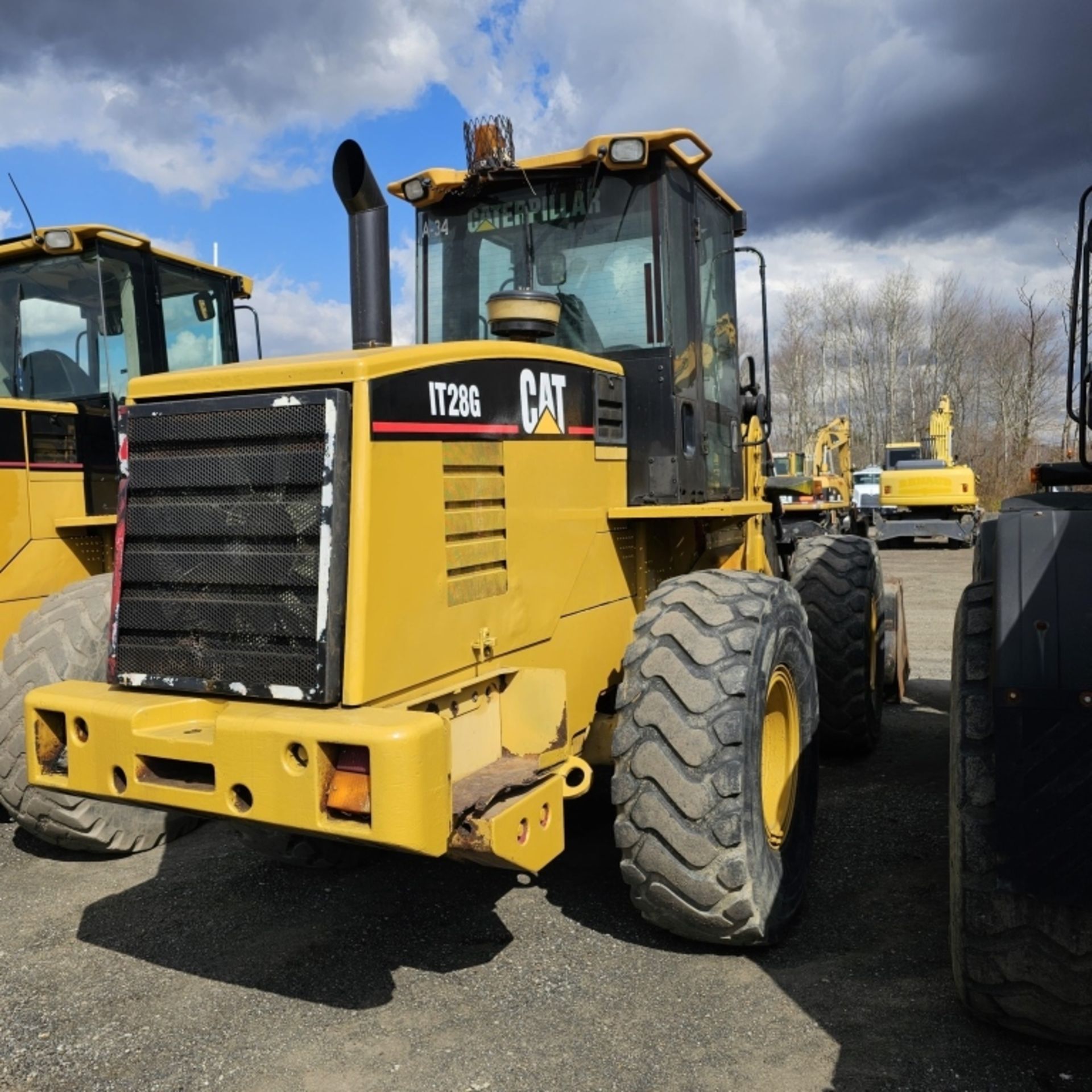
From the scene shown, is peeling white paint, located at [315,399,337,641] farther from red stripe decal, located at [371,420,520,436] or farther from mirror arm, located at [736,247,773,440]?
mirror arm, located at [736,247,773,440]

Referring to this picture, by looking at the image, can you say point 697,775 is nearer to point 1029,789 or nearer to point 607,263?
point 1029,789

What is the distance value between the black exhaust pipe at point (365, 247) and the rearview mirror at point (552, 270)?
3.15 ft

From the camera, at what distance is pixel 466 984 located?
11.3 feet

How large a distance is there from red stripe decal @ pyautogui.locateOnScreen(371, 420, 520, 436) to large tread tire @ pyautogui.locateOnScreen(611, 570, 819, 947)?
800 millimetres

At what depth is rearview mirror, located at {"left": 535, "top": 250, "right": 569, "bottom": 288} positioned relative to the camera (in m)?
4.44

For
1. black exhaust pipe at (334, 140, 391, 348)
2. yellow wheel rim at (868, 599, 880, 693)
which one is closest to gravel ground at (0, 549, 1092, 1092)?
yellow wheel rim at (868, 599, 880, 693)

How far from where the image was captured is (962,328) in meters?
47.9

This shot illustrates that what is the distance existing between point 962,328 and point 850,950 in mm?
49133

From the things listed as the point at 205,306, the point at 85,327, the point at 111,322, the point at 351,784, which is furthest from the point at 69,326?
the point at 351,784

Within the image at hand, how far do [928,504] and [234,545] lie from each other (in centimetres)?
2182

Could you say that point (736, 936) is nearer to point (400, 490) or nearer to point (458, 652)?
point (458, 652)

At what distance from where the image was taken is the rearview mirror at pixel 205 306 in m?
6.77

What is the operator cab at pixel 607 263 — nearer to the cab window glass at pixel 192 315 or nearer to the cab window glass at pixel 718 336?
the cab window glass at pixel 718 336

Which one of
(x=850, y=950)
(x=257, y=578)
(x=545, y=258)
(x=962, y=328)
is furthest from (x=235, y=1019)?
(x=962, y=328)
